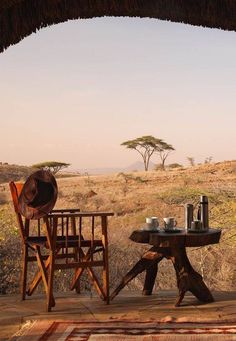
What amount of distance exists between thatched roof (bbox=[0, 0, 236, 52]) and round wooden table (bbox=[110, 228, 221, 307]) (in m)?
1.53

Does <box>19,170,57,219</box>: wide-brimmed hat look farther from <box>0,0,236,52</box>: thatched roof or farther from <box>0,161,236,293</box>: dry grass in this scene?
<box>0,161,236,293</box>: dry grass

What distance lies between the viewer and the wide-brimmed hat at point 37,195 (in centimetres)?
467

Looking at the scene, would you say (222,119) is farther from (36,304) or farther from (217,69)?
(36,304)

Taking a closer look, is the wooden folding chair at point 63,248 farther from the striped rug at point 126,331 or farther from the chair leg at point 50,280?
the striped rug at point 126,331

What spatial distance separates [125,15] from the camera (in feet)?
14.2

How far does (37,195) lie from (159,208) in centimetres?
1119

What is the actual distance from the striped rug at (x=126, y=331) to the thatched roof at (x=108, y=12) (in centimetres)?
184

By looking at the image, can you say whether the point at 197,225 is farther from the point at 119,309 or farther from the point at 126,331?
the point at 126,331

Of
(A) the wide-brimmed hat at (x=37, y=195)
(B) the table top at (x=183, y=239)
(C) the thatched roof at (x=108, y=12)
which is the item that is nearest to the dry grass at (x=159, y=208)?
(A) the wide-brimmed hat at (x=37, y=195)

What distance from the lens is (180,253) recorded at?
474 cm

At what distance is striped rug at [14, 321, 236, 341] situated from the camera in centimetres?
376

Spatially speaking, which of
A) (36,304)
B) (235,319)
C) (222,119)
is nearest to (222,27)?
(235,319)

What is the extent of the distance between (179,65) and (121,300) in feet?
11.9

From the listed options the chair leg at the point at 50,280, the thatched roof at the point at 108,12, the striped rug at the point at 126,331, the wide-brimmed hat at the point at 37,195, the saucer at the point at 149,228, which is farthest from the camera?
the saucer at the point at 149,228
